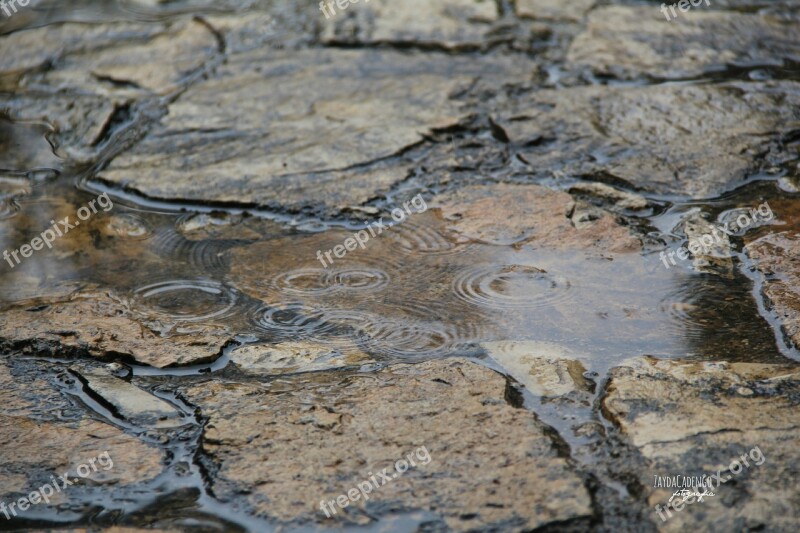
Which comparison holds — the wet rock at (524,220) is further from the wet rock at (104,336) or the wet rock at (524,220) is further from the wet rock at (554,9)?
the wet rock at (554,9)

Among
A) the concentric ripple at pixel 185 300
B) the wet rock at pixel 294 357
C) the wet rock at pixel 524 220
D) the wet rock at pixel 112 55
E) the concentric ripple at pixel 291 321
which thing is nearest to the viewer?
the wet rock at pixel 294 357

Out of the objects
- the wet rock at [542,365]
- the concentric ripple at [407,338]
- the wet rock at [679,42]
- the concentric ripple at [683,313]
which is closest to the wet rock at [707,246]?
the concentric ripple at [683,313]

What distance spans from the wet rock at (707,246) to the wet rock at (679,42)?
49.6 inches

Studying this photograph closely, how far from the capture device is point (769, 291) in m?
2.38

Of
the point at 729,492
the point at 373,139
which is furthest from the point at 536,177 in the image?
the point at 729,492

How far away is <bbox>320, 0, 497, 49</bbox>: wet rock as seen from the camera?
4.23 metres

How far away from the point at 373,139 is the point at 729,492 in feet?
6.98

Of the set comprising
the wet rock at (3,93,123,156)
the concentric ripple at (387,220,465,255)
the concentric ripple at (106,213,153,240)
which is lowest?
the concentric ripple at (387,220,465,255)

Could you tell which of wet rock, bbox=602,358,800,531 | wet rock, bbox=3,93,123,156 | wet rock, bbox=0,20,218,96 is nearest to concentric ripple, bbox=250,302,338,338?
wet rock, bbox=602,358,800,531

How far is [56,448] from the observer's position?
1.94 metres

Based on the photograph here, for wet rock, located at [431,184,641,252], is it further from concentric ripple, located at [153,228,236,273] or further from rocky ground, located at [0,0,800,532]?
concentric ripple, located at [153,228,236,273]

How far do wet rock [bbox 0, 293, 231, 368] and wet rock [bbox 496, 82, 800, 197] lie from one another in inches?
59.6

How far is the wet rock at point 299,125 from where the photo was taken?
3.16 meters

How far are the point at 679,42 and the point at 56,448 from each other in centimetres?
341
